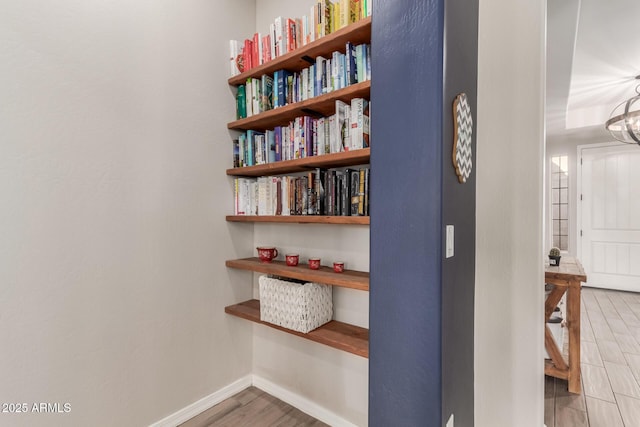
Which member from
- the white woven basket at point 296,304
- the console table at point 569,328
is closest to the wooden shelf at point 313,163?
the white woven basket at point 296,304

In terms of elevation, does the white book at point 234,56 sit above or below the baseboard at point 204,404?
above

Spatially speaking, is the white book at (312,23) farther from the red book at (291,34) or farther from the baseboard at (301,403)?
the baseboard at (301,403)

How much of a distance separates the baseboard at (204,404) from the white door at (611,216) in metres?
5.62

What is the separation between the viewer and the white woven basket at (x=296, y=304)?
5.35ft

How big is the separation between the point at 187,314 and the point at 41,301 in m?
0.69

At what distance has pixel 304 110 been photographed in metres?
1.71

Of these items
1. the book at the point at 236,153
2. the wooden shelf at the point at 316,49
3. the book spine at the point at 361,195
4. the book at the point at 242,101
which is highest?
the wooden shelf at the point at 316,49

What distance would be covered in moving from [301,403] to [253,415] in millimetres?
290

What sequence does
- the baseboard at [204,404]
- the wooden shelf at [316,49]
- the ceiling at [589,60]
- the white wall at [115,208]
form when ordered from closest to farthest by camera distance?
the white wall at [115,208] → the wooden shelf at [316,49] → the baseboard at [204,404] → the ceiling at [589,60]

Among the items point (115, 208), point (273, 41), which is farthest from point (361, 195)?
point (115, 208)

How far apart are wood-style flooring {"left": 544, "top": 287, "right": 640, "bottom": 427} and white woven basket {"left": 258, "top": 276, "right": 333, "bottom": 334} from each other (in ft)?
4.93

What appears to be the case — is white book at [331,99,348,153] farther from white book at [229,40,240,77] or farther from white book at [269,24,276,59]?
white book at [229,40,240,77]

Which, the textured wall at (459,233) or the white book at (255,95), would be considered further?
the white book at (255,95)

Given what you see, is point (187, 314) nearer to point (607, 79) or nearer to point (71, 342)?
point (71, 342)
